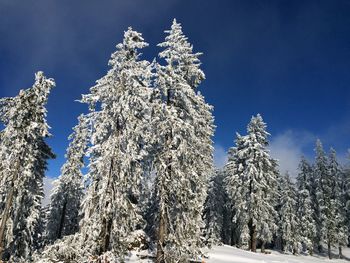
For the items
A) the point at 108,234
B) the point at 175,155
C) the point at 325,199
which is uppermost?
the point at 325,199

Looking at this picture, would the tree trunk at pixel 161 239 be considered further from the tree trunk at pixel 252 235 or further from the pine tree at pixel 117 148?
the tree trunk at pixel 252 235

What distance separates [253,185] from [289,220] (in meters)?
20.1

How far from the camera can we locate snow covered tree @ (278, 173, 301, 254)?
51.6m

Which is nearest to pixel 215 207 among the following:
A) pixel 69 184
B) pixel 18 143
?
pixel 69 184

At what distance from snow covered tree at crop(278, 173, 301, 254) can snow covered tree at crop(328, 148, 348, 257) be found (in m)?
7.29

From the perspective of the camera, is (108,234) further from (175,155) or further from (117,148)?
(175,155)

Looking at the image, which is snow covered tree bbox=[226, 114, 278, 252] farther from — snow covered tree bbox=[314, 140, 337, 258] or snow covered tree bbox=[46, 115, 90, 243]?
snow covered tree bbox=[314, 140, 337, 258]

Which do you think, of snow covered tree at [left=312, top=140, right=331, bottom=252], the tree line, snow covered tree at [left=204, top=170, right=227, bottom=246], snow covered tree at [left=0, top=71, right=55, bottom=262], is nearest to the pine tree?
snow covered tree at [left=0, top=71, right=55, bottom=262]

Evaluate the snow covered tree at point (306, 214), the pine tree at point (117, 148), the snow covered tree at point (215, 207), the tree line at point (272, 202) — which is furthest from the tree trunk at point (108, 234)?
the snow covered tree at point (306, 214)

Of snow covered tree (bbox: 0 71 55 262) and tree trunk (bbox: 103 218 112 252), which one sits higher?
snow covered tree (bbox: 0 71 55 262)

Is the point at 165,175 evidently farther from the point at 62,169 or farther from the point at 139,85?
the point at 62,169

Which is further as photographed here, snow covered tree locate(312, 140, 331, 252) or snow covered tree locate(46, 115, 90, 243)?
snow covered tree locate(312, 140, 331, 252)

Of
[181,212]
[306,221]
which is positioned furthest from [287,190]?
[181,212]

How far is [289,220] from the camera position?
171ft
